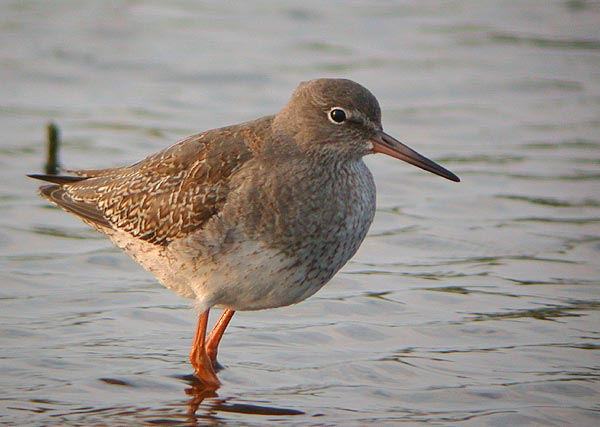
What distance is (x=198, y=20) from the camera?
20562 millimetres

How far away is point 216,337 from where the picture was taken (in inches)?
384

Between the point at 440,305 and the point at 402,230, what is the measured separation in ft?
6.90

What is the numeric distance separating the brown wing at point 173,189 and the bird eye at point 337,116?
663 millimetres

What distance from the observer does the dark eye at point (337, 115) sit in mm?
9203

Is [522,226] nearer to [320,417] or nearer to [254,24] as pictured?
[320,417]

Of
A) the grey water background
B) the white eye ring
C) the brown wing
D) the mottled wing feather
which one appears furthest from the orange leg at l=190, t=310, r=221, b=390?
the white eye ring

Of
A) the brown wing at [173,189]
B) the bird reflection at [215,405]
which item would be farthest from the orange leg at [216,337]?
the brown wing at [173,189]

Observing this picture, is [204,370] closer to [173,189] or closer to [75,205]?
[173,189]

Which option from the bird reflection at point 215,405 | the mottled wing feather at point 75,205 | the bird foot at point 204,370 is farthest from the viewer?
the mottled wing feather at point 75,205

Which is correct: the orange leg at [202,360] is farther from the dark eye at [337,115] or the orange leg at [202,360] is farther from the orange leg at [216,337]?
the dark eye at [337,115]

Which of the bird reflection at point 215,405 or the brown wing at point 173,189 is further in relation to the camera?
the brown wing at point 173,189

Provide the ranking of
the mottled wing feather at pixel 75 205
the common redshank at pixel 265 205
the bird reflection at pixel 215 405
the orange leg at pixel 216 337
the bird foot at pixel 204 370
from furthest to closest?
the mottled wing feather at pixel 75 205 → the orange leg at pixel 216 337 → the bird foot at pixel 204 370 → the common redshank at pixel 265 205 → the bird reflection at pixel 215 405

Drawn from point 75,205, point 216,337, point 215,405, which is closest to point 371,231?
point 216,337

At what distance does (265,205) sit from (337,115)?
38.4 inches
